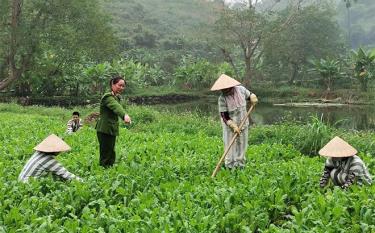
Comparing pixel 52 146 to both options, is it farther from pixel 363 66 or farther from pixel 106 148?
pixel 363 66

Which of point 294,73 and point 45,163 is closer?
point 45,163

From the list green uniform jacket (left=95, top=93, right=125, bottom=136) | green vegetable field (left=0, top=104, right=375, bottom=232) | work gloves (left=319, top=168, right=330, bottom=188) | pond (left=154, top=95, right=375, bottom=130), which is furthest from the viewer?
pond (left=154, top=95, right=375, bottom=130)

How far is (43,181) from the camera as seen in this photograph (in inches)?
265

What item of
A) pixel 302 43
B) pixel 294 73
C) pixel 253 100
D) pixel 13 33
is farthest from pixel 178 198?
pixel 294 73

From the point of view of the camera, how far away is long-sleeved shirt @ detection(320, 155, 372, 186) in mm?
6363

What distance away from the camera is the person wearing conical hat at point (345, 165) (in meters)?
6.34

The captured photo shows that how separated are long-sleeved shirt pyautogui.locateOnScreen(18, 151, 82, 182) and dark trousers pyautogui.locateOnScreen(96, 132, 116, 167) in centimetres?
146

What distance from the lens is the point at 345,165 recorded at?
6.44m

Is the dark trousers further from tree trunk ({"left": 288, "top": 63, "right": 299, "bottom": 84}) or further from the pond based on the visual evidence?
tree trunk ({"left": 288, "top": 63, "right": 299, "bottom": 84})

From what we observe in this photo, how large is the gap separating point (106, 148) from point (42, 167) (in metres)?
1.69

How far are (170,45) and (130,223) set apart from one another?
190 feet

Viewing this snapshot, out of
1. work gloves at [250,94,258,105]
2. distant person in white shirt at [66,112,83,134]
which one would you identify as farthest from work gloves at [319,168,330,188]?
distant person in white shirt at [66,112,83,134]

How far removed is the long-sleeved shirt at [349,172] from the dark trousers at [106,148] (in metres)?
3.85

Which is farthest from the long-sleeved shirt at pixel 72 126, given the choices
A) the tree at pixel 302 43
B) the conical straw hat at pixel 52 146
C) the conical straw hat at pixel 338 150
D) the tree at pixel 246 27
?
the tree at pixel 302 43
